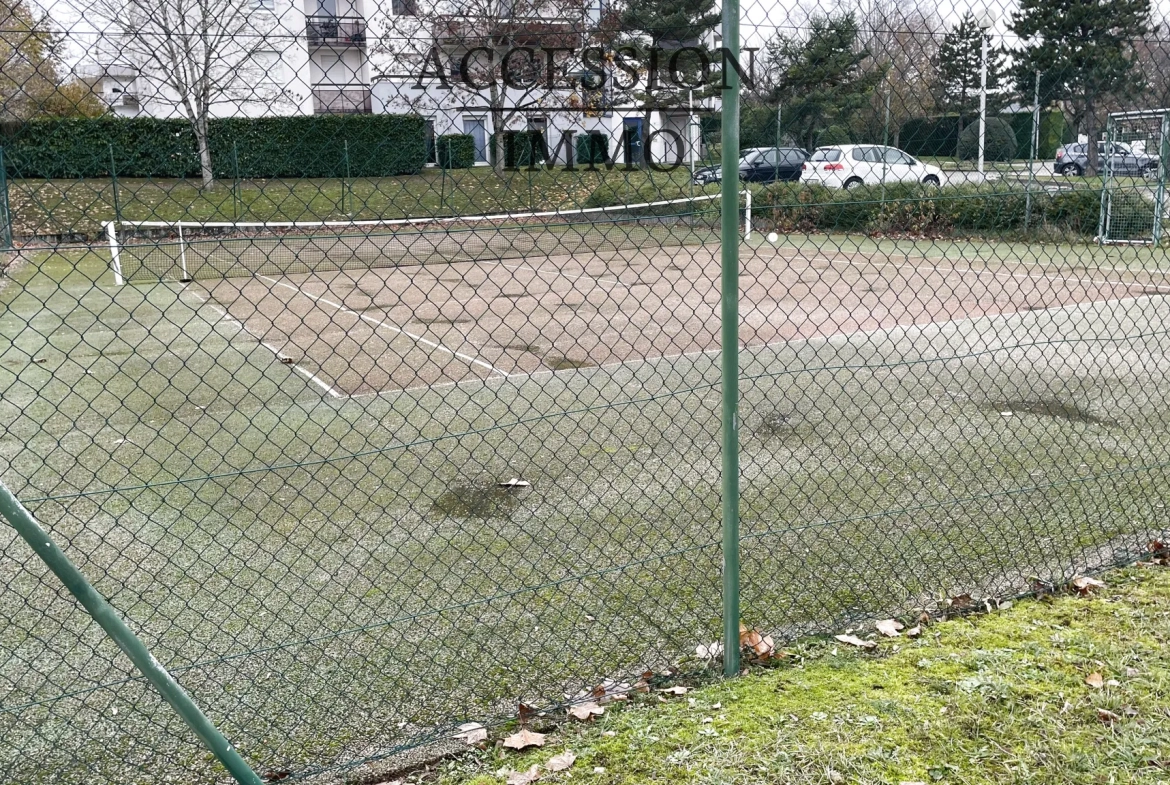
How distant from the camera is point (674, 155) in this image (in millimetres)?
3283

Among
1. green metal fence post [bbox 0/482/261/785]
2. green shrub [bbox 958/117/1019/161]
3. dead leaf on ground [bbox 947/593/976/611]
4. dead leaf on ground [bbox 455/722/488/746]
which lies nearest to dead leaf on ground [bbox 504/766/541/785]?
dead leaf on ground [bbox 455/722/488/746]

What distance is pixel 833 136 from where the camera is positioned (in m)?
3.49

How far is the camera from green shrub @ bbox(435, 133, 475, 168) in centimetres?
286

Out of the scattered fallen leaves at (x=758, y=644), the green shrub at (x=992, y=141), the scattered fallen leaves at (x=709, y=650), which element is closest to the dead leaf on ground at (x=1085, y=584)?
the scattered fallen leaves at (x=758, y=644)

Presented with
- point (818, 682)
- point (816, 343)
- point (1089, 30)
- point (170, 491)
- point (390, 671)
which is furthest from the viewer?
point (816, 343)

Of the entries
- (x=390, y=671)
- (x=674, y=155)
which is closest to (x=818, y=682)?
(x=390, y=671)

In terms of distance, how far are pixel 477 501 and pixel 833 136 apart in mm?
2596

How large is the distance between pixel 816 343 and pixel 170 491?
600 centimetres

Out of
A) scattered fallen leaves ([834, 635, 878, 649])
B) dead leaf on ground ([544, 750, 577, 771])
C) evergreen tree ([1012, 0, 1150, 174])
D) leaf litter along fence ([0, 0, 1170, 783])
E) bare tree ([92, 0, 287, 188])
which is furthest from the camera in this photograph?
evergreen tree ([1012, 0, 1150, 174])

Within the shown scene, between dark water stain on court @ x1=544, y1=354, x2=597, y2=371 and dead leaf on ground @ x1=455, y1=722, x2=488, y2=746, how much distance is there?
5421mm

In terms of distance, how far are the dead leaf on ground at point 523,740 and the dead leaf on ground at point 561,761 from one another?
3.7 inches

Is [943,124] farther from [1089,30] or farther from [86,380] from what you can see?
[86,380]

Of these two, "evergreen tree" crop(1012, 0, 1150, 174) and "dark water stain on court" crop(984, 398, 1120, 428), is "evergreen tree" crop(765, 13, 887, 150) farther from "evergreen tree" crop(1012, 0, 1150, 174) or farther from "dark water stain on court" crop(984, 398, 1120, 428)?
"dark water stain on court" crop(984, 398, 1120, 428)

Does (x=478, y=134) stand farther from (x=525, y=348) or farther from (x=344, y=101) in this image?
(x=525, y=348)
